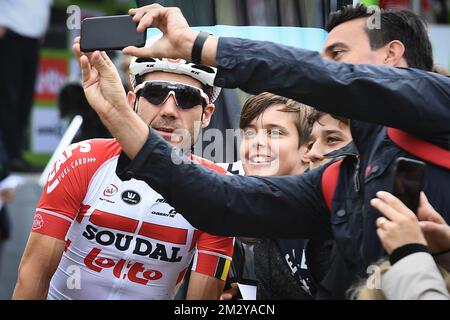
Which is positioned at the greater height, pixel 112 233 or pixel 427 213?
pixel 427 213

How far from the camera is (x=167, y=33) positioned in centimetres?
279

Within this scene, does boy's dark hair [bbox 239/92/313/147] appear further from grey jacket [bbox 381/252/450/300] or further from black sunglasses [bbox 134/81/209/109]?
grey jacket [bbox 381/252/450/300]

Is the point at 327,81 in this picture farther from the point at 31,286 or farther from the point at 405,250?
the point at 31,286

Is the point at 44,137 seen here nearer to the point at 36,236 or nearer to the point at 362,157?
the point at 36,236

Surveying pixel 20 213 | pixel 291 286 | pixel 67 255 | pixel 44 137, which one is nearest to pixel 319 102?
pixel 291 286

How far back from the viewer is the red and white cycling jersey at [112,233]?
382 cm

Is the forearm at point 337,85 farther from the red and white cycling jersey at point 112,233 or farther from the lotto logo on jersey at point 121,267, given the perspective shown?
the lotto logo on jersey at point 121,267

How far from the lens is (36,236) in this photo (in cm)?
377

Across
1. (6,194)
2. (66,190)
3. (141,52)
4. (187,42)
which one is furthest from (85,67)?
(6,194)

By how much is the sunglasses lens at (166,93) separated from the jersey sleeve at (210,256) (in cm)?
55

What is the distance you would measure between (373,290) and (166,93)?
159 cm

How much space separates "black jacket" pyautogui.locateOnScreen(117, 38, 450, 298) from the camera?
269 centimetres

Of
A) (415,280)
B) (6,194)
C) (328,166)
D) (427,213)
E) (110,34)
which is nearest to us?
(415,280)

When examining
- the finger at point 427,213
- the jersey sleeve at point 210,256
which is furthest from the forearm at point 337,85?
the jersey sleeve at point 210,256
